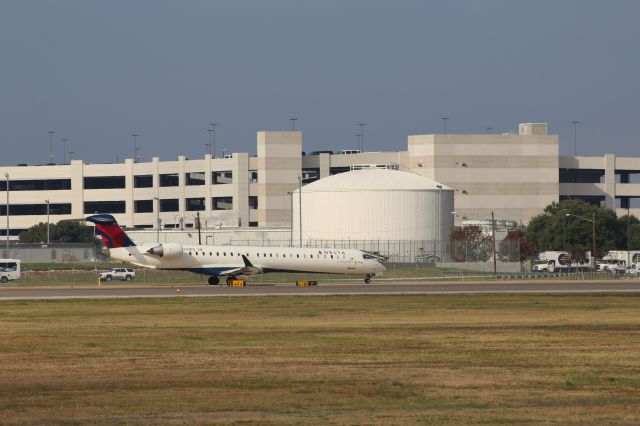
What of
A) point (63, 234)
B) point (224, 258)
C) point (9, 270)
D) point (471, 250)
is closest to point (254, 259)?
point (224, 258)

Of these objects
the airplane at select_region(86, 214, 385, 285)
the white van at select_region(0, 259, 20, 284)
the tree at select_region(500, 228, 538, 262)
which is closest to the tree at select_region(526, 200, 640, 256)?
the tree at select_region(500, 228, 538, 262)

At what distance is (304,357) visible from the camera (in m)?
32.1

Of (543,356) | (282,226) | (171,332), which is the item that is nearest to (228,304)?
(171,332)

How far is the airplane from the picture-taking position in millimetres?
86438

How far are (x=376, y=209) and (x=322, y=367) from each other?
121 meters

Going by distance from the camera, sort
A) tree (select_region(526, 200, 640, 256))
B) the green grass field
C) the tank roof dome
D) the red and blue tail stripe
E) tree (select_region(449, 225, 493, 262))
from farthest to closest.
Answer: tree (select_region(526, 200, 640, 256)) → the tank roof dome → tree (select_region(449, 225, 493, 262)) → the red and blue tail stripe → the green grass field

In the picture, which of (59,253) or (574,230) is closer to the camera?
(59,253)

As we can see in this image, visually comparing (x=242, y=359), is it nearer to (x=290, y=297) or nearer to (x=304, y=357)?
(x=304, y=357)

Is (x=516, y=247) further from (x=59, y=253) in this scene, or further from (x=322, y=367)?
(x=322, y=367)

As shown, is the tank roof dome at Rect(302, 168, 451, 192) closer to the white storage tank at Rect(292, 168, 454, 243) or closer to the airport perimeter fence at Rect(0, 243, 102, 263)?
the white storage tank at Rect(292, 168, 454, 243)

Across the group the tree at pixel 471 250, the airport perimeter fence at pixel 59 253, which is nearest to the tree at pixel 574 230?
the tree at pixel 471 250

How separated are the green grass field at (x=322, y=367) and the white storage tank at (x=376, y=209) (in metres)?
98.9

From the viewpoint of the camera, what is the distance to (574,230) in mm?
158250

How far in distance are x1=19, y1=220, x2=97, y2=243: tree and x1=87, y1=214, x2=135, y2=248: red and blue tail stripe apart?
82.0 m
